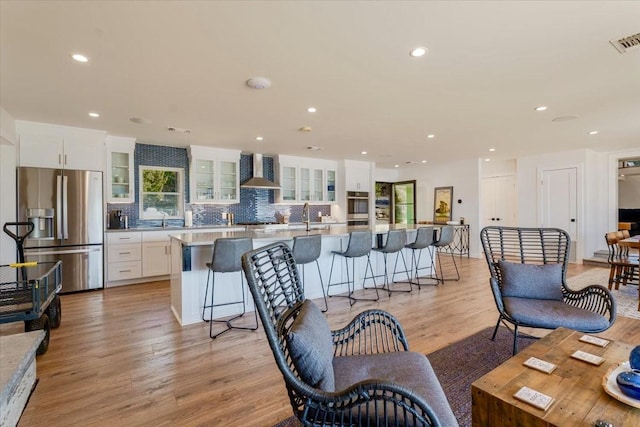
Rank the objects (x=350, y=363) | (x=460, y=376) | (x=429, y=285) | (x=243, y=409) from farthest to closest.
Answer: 1. (x=429, y=285)
2. (x=460, y=376)
3. (x=243, y=409)
4. (x=350, y=363)

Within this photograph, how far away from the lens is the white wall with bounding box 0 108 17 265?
157 inches

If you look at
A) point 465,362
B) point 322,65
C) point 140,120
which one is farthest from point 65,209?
point 465,362

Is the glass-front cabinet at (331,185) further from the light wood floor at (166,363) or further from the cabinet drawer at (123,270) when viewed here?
the cabinet drawer at (123,270)

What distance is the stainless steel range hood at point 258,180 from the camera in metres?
6.38

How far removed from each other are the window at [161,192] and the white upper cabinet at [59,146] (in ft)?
3.13

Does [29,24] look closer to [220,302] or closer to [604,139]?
[220,302]

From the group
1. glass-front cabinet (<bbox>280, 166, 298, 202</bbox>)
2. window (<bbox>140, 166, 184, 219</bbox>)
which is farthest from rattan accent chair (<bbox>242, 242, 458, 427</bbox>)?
glass-front cabinet (<bbox>280, 166, 298, 202</bbox>)

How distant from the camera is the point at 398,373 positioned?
139 centimetres

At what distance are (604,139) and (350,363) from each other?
22.3 feet

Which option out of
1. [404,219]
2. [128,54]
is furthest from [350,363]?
[404,219]

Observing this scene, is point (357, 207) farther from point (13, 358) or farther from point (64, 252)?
point (13, 358)

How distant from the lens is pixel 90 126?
4.50m

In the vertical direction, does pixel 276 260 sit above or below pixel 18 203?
below

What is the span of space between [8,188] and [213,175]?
2.89 meters
